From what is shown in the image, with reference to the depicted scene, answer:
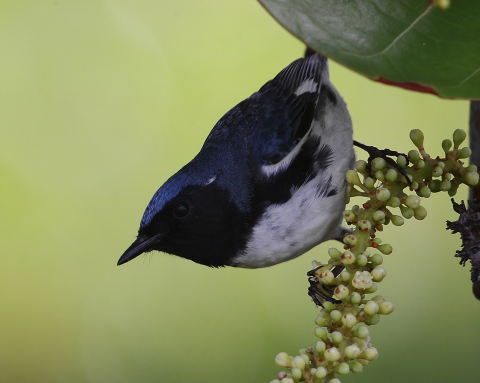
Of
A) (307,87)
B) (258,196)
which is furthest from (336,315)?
(307,87)

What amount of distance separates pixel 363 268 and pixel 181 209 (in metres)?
0.77

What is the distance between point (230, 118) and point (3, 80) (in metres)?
1.54

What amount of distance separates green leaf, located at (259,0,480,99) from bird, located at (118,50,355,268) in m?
0.83

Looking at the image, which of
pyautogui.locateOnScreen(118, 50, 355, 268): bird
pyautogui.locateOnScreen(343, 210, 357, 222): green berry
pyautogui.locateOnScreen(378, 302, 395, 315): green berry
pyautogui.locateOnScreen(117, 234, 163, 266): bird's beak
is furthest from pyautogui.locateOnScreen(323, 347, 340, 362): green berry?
pyautogui.locateOnScreen(117, 234, 163, 266): bird's beak

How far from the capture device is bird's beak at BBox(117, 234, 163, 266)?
1.47 metres

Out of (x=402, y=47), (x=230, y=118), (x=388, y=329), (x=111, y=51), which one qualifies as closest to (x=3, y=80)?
(x=111, y=51)

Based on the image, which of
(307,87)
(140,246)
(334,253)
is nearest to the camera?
(334,253)

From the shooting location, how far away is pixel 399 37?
2.17 ft

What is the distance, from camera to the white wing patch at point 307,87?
66.2 inches

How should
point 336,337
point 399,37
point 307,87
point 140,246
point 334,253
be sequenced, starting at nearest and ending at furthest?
point 399,37
point 336,337
point 334,253
point 140,246
point 307,87

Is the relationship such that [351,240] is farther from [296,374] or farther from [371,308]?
[296,374]

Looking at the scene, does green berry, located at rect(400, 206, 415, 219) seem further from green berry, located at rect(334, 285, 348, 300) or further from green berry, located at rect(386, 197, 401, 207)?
green berry, located at rect(334, 285, 348, 300)

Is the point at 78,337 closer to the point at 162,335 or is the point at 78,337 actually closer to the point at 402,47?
the point at 162,335

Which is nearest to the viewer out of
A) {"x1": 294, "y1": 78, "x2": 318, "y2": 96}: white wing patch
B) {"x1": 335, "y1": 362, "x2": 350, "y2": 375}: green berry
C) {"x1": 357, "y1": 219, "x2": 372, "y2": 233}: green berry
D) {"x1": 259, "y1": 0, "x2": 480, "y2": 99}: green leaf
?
{"x1": 259, "y1": 0, "x2": 480, "y2": 99}: green leaf
